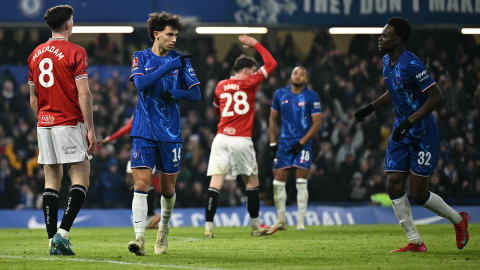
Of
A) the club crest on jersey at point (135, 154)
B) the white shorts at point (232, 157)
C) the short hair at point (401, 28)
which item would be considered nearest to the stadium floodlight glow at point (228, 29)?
the white shorts at point (232, 157)

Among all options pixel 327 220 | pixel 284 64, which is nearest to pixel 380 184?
pixel 327 220

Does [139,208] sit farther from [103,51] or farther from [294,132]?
[103,51]

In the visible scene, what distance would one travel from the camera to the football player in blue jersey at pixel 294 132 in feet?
34.2

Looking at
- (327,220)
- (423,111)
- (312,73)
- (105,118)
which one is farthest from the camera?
(312,73)

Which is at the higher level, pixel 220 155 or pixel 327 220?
pixel 220 155

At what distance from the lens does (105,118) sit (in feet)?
53.9

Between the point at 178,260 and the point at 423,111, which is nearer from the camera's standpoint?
the point at 178,260

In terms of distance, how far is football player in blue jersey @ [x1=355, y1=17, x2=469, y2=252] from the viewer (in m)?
6.06

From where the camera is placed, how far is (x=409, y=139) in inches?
241

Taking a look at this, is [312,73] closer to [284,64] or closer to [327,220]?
[284,64]

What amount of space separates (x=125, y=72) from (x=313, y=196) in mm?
6165

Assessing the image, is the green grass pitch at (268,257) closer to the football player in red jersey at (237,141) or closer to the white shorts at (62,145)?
the white shorts at (62,145)

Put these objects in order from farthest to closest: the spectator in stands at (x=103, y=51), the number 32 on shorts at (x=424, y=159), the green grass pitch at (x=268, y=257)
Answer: the spectator in stands at (x=103, y=51) < the number 32 on shorts at (x=424, y=159) < the green grass pitch at (x=268, y=257)

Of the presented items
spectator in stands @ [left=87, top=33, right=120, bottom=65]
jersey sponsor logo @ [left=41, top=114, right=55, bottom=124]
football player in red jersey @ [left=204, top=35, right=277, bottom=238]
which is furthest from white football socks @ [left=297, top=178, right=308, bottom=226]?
spectator in stands @ [left=87, top=33, right=120, bottom=65]
